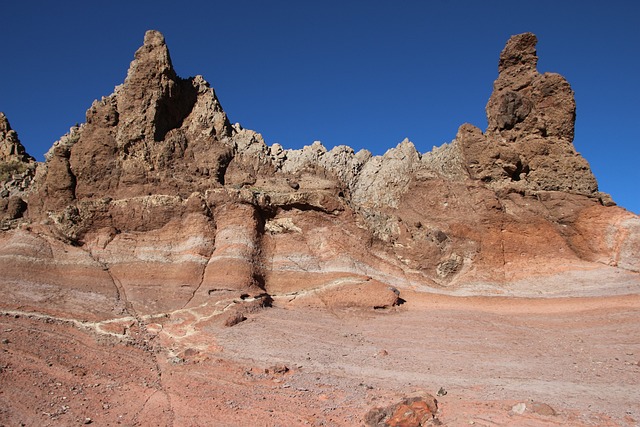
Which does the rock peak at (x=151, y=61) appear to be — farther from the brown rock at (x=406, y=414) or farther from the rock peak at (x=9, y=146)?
the brown rock at (x=406, y=414)

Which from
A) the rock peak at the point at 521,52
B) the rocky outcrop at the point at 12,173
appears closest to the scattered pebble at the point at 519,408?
the rock peak at the point at 521,52

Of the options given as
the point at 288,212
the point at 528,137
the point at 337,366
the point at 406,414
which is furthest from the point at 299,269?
the point at 528,137

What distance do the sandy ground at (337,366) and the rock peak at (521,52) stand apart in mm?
12541

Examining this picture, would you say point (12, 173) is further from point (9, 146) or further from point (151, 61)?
point (151, 61)

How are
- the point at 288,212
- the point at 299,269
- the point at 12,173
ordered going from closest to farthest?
the point at 299,269 < the point at 288,212 < the point at 12,173

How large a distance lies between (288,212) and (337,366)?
352 inches

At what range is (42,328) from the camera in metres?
14.5

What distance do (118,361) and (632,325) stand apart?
53.4 ft

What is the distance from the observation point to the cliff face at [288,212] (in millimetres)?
18391

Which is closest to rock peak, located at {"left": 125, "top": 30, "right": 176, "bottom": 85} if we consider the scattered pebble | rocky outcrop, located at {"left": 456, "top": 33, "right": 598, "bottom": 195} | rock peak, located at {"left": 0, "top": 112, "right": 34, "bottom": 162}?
rock peak, located at {"left": 0, "top": 112, "right": 34, "bottom": 162}

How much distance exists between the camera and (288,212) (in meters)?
21.2

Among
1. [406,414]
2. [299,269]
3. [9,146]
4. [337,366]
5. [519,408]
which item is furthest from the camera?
[9,146]

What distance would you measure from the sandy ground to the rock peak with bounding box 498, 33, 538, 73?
41.1 feet

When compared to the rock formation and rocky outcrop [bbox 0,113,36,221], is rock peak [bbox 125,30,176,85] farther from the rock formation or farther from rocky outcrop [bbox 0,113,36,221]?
rocky outcrop [bbox 0,113,36,221]
